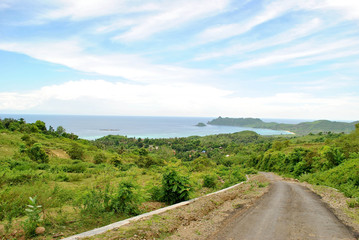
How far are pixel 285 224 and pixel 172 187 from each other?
3.74m

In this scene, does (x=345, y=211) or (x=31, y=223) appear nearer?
(x=31, y=223)

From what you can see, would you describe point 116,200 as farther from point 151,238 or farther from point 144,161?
point 144,161

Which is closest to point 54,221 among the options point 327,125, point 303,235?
point 303,235

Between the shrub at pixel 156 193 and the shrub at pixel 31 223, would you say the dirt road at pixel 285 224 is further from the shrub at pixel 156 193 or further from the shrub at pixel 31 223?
the shrub at pixel 31 223

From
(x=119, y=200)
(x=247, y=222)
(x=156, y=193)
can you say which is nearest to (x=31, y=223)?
(x=119, y=200)

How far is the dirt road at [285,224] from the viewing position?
4.91 meters

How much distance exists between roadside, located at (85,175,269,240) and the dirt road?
0.37 meters

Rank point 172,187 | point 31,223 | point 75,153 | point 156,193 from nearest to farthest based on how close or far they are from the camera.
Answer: point 31,223
point 172,187
point 156,193
point 75,153

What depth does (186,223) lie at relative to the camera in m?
5.54

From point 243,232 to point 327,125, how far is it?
233 m

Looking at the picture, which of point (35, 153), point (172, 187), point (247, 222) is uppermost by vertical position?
point (172, 187)

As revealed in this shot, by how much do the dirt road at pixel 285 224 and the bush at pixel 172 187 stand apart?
210 centimetres

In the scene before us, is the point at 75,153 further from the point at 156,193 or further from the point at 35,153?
the point at 156,193

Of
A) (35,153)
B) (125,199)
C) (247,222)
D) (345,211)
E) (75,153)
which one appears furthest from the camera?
(75,153)
